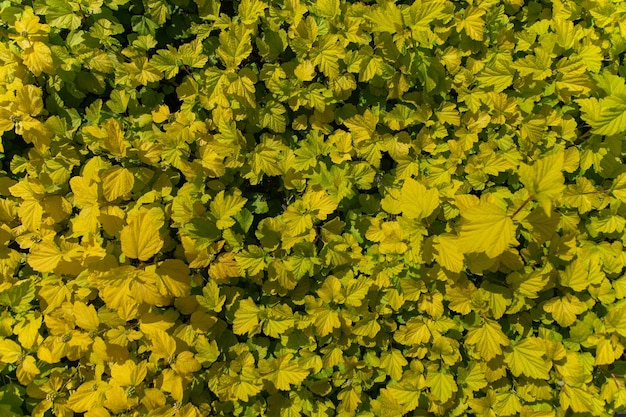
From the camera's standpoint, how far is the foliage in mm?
1780

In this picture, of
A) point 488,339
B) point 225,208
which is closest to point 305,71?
point 225,208

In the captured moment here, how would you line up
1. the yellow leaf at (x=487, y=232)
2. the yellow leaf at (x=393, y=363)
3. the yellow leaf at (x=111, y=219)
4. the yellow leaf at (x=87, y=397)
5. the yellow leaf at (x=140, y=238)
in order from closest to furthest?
the yellow leaf at (x=487, y=232), the yellow leaf at (x=140, y=238), the yellow leaf at (x=111, y=219), the yellow leaf at (x=87, y=397), the yellow leaf at (x=393, y=363)

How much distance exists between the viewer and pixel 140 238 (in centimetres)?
159

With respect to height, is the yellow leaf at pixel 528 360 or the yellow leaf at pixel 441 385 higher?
the yellow leaf at pixel 528 360

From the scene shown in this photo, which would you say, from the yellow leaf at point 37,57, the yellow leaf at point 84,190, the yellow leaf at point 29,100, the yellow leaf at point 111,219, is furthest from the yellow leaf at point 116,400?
the yellow leaf at point 37,57

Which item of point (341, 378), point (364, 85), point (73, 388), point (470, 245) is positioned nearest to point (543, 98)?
point (364, 85)

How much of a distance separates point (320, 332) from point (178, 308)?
623 mm

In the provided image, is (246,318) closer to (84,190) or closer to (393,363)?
(393,363)

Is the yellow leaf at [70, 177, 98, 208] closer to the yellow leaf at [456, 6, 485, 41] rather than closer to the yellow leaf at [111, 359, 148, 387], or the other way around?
the yellow leaf at [111, 359, 148, 387]

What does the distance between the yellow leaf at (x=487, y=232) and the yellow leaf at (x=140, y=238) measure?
1.10 m

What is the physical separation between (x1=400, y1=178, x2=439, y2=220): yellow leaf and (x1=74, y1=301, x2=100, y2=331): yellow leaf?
1340 mm

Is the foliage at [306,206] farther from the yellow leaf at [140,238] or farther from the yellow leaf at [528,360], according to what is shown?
the yellow leaf at [140,238]

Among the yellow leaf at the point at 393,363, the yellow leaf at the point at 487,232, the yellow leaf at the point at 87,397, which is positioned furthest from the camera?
the yellow leaf at the point at 393,363

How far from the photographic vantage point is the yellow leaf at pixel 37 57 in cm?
174
